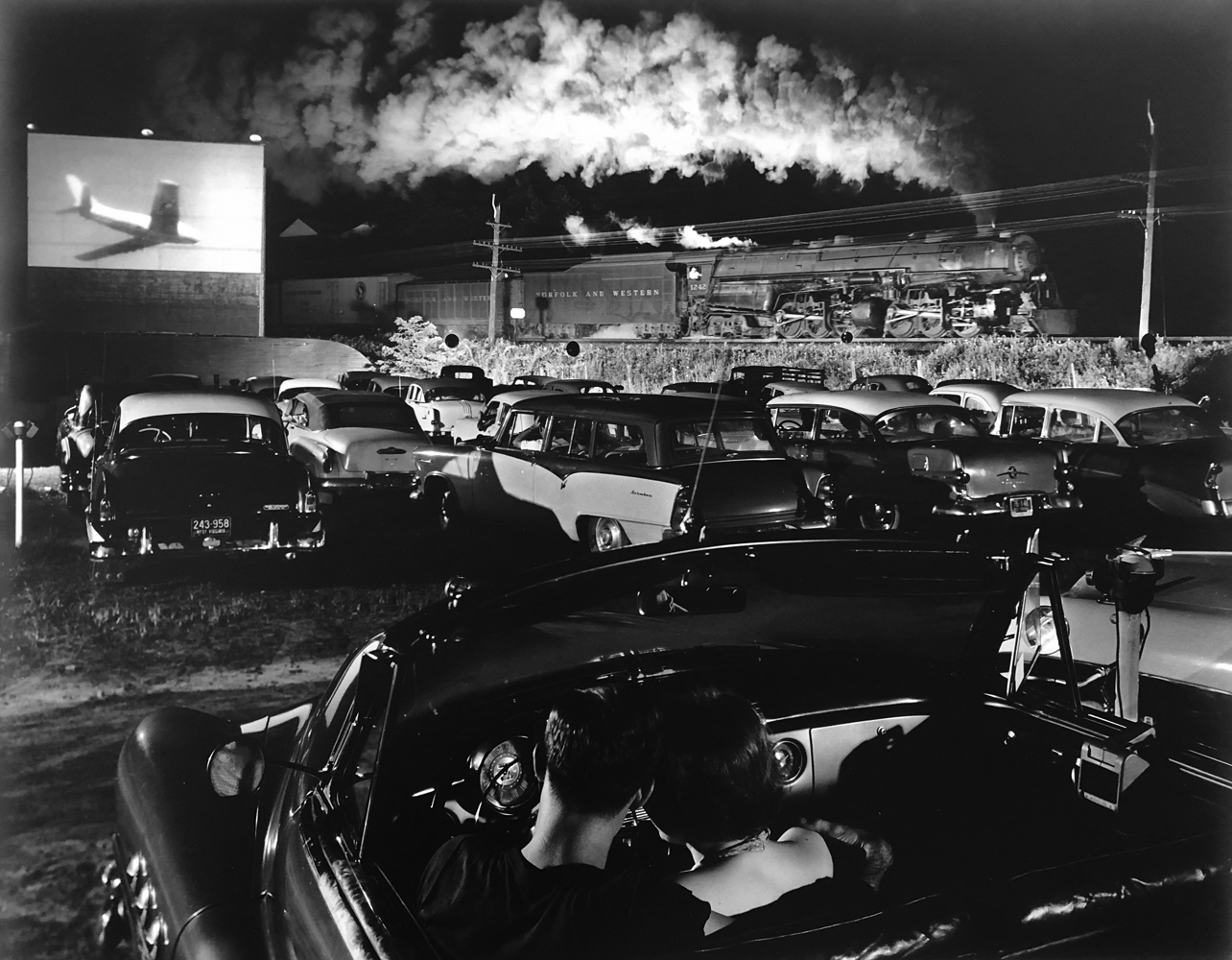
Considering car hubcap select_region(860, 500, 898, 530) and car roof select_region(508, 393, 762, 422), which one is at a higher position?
car roof select_region(508, 393, 762, 422)

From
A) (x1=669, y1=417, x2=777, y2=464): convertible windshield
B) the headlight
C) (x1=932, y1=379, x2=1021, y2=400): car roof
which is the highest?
(x1=932, y1=379, x2=1021, y2=400): car roof

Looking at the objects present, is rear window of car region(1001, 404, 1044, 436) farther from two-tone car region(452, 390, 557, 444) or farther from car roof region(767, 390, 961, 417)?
two-tone car region(452, 390, 557, 444)

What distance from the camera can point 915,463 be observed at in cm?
765

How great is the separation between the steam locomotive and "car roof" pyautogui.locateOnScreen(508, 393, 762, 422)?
31.9 ft

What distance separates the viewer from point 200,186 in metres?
21.8

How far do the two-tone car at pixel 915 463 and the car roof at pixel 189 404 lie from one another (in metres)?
4.40

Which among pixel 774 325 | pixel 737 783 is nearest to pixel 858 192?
pixel 774 325

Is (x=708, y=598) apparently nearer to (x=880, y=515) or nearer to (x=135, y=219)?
(x=880, y=515)

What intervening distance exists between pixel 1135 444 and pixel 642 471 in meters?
5.02

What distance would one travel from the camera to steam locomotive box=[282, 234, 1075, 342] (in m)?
17.3

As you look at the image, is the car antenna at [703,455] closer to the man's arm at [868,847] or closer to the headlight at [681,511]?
the headlight at [681,511]

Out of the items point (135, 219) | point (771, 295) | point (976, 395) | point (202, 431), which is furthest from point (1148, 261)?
point (135, 219)

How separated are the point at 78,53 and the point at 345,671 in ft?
21.2

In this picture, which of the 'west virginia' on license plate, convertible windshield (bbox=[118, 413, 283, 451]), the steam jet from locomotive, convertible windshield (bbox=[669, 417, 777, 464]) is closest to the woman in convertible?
convertible windshield (bbox=[669, 417, 777, 464])
